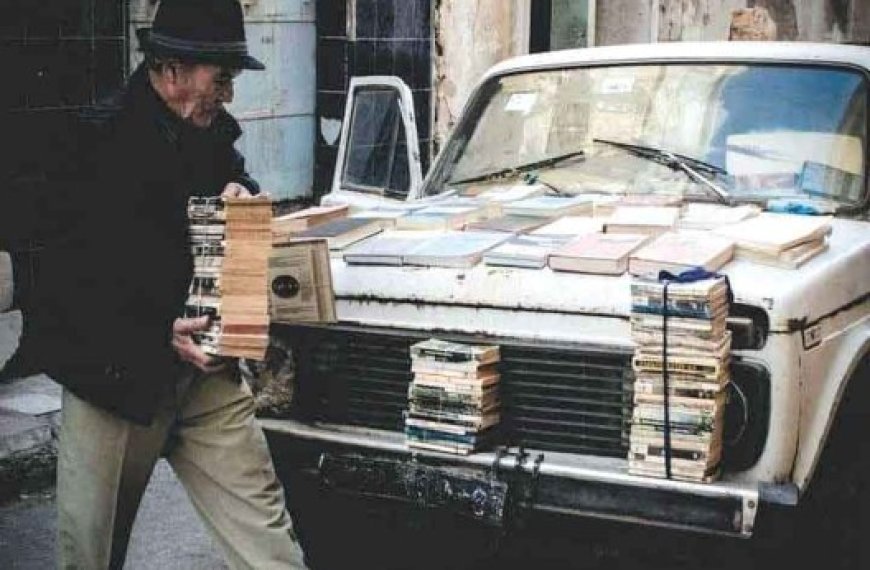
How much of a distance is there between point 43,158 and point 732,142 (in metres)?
4.07

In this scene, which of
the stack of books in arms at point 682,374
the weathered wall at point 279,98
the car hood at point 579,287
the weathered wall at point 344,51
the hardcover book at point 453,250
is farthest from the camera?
the weathered wall at point 344,51

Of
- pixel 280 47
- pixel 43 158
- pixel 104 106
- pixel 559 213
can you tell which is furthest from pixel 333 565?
pixel 280 47

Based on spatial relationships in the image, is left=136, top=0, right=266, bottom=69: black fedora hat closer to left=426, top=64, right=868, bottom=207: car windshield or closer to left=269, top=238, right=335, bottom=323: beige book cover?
left=269, top=238, right=335, bottom=323: beige book cover

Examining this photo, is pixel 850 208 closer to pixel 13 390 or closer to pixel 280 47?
pixel 13 390

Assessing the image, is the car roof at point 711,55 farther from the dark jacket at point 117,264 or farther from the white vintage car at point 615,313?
the dark jacket at point 117,264

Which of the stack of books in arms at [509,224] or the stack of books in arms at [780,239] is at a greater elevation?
the stack of books in arms at [780,239]

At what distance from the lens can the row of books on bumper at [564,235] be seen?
13.8ft

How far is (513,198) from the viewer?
5223 millimetres

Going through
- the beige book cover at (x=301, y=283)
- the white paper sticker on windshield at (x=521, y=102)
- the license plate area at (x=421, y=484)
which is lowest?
the license plate area at (x=421, y=484)

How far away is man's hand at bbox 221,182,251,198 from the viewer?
12.1 ft

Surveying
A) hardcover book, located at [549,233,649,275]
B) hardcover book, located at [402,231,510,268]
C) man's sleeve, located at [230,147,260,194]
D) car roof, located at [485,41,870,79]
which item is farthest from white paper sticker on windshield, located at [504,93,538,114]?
man's sleeve, located at [230,147,260,194]

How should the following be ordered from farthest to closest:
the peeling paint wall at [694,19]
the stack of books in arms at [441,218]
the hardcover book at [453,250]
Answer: the peeling paint wall at [694,19] < the stack of books in arms at [441,218] < the hardcover book at [453,250]

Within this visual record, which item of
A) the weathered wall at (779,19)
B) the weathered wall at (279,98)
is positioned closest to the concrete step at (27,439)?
the weathered wall at (279,98)

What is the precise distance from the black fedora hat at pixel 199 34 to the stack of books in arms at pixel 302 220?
1.01 metres
